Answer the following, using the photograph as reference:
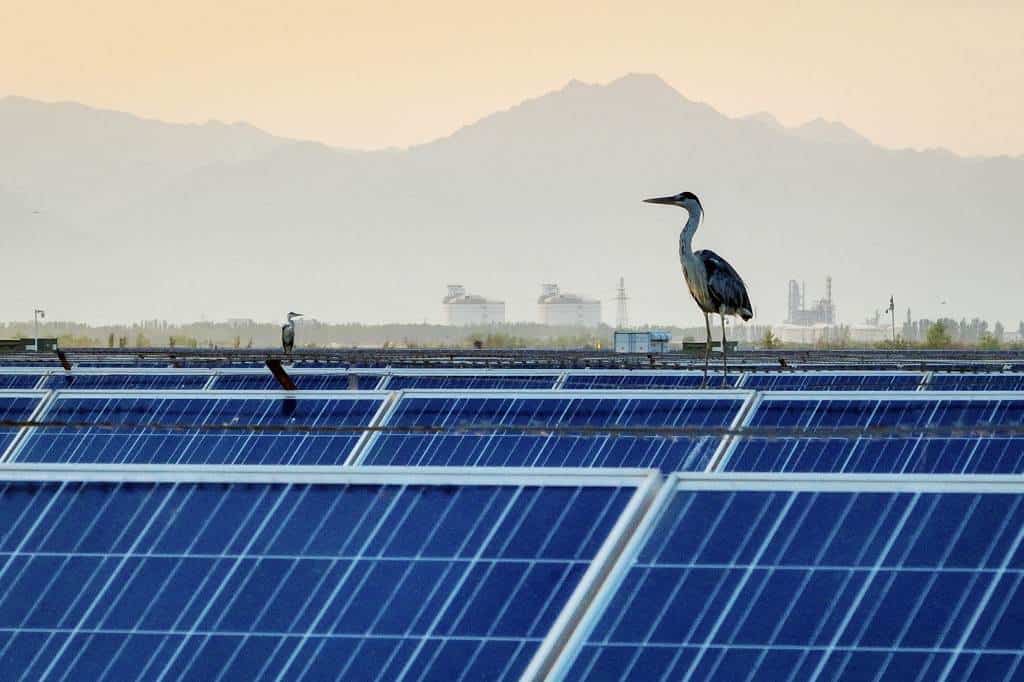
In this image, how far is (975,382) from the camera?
41.8 meters

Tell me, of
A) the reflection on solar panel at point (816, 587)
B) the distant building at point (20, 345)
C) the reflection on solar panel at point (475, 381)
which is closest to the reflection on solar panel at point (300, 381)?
the reflection on solar panel at point (475, 381)

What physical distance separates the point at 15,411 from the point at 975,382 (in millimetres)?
20049

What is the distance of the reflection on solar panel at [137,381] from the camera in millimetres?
43156

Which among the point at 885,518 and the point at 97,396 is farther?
the point at 97,396

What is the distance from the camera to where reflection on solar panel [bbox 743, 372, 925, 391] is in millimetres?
37406

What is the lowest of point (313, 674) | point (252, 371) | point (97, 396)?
point (252, 371)

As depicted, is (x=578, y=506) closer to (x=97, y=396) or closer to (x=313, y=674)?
(x=313, y=674)

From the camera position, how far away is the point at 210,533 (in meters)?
12.7

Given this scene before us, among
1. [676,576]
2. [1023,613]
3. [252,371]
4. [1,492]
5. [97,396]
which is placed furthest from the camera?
[252,371]

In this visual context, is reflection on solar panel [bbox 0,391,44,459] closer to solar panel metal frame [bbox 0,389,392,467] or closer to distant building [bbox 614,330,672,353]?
solar panel metal frame [bbox 0,389,392,467]

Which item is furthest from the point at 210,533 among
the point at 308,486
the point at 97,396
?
the point at 97,396

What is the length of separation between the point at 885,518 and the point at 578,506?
1864mm

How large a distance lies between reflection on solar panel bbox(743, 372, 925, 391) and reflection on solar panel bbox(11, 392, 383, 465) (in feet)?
30.9

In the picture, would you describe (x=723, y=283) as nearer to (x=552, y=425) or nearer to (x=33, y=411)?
(x=552, y=425)
